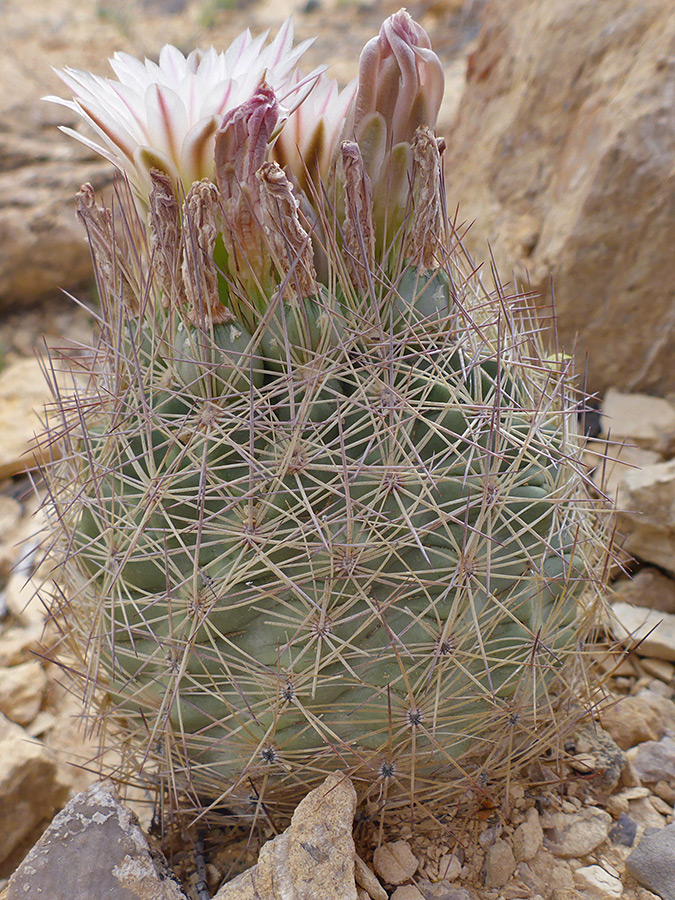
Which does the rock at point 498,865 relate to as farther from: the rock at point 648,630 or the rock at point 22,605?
the rock at point 22,605

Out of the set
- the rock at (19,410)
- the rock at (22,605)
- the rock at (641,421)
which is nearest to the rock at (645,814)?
the rock at (641,421)

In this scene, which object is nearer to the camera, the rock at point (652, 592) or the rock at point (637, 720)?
the rock at point (637, 720)

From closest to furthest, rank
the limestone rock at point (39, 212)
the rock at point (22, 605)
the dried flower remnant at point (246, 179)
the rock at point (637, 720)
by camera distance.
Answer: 1. the dried flower remnant at point (246, 179)
2. the rock at point (637, 720)
3. the rock at point (22, 605)
4. the limestone rock at point (39, 212)

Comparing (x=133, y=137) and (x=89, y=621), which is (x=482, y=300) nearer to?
(x=133, y=137)

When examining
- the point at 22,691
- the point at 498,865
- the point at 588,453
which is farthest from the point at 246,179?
the point at 22,691

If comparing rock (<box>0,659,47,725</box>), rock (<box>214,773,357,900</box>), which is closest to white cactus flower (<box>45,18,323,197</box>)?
rock (<box>214,773,357,900</box>)

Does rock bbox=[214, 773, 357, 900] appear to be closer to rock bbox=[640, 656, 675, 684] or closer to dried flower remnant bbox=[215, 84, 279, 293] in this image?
dried flower remnant bbox=[215, 84, 279, 293]

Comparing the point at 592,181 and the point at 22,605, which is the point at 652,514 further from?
the point at 22,605
